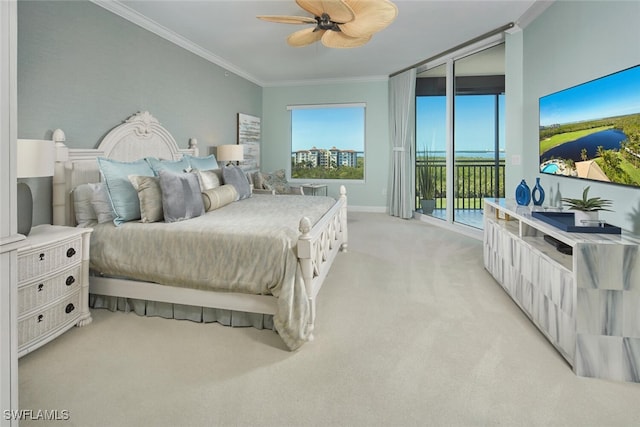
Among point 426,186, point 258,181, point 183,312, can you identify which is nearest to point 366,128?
point 426,186

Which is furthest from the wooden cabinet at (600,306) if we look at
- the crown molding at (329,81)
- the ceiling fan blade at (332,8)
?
the crown molding at (329,81)

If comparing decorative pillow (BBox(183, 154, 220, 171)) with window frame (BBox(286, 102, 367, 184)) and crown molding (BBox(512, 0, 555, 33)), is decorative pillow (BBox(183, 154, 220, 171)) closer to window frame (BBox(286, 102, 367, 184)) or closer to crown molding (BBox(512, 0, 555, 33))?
window frame (BBox(286, 102, 367, 184))

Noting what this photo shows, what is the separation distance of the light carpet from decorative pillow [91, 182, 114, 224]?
28.6 inches

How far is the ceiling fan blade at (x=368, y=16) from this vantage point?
2.74 meters

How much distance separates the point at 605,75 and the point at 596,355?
1.96 m

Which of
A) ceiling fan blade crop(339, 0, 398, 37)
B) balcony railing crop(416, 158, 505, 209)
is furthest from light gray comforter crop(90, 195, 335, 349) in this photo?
balcony railing crop(416, 158, 505, 209)

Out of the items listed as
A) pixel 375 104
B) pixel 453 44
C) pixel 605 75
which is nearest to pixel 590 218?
pixel 605 75

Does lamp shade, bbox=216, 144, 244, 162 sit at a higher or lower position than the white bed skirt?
higher

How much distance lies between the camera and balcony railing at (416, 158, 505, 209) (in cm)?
490

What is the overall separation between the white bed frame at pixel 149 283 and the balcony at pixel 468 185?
2.34m

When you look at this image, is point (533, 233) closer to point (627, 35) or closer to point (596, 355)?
point (596, 355)

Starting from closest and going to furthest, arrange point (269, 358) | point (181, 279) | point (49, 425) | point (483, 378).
A: 1. point (49, 425)
2. point (483, 378)
3. point (269, 358)
4. point (181, 279)

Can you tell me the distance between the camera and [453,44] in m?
4.96

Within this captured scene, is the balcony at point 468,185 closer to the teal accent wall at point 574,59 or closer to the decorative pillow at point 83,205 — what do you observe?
the teal accent wall at point 574,59
